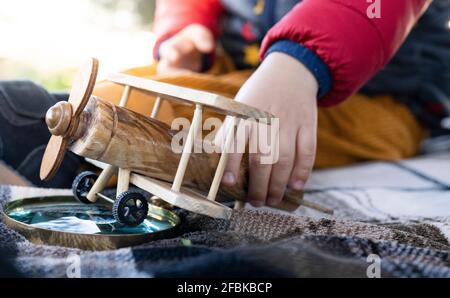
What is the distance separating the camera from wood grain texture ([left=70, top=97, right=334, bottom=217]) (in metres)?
0.43

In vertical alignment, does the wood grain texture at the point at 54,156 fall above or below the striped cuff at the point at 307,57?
below

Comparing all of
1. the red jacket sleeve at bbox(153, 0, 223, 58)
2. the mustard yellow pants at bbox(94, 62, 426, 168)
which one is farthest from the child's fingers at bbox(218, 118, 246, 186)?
the red jacket sleeve at bbox(153, 0, 223, 58)

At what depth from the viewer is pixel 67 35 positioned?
7.22 ft

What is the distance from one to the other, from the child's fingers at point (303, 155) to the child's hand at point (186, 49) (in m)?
0.41

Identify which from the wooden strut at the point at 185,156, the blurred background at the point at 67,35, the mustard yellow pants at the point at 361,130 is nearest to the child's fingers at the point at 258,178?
the wooden strut at the point at 185,156

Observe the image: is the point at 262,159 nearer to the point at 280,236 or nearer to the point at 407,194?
the point at 280,236

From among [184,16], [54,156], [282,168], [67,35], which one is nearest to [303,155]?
[282,168]

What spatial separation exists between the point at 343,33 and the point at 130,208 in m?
0.32

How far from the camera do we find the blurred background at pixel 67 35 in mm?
2104

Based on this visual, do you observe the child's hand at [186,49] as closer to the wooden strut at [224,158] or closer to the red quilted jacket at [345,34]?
the red quilted jacket at [345,34]

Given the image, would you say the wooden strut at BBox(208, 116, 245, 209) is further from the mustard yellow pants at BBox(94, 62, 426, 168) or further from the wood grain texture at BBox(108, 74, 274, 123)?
the mustard yellow pants at BBox(94, 62, 426, 168)

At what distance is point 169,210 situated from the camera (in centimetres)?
50

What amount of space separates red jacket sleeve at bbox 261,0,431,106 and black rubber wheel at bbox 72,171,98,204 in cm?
27

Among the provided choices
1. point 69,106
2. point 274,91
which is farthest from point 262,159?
point 69,106
